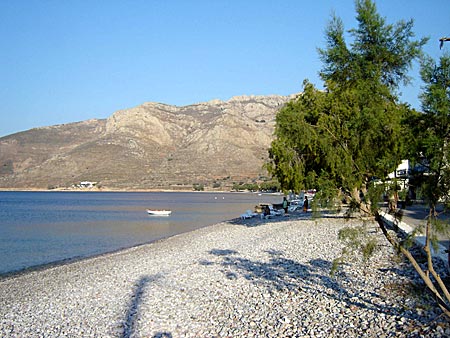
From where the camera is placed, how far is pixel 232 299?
10.9 m

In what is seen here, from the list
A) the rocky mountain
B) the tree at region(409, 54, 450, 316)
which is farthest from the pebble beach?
the rocky mountain

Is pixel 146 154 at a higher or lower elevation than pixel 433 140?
higher

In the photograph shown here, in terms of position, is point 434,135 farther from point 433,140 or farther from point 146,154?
point 146,154

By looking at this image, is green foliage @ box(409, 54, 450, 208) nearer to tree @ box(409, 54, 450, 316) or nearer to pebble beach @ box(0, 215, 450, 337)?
tree @ box(409, 54, 450, 316)

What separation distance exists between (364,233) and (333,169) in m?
1.00

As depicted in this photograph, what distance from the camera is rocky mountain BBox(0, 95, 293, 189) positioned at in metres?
129

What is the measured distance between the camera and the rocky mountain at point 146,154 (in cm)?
12925

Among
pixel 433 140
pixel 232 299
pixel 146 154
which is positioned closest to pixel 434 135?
pixel 433 140

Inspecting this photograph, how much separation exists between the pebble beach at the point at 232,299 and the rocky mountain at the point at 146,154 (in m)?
106

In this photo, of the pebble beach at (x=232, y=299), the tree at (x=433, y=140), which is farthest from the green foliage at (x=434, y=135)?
the pebble beach at (x=232, y=299)

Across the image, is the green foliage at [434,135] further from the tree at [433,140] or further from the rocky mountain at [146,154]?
the rocky mountain at [146,154]

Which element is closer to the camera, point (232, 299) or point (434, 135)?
point (434, 135)

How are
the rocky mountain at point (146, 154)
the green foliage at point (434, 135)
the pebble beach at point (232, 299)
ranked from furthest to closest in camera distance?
the rocky mountain at point (146, 154) < the pebble beach at point (232, 299) < the green foliage at point (434, 135)

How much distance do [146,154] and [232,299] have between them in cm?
12858
